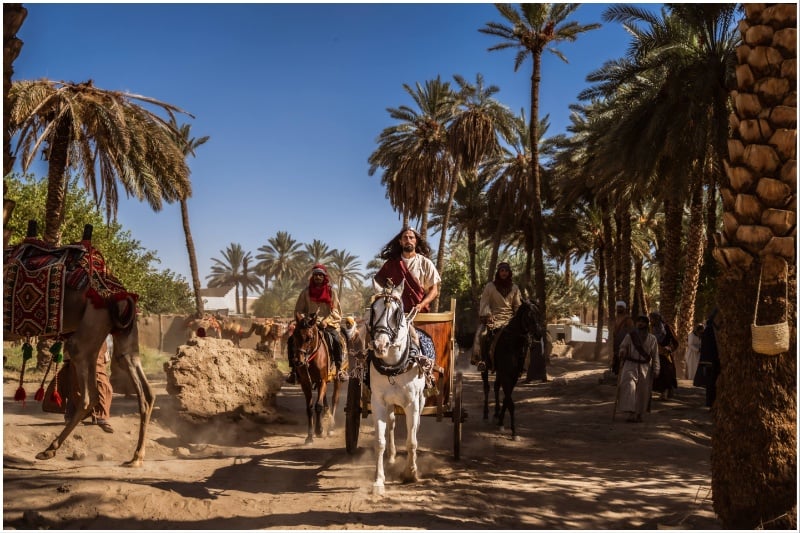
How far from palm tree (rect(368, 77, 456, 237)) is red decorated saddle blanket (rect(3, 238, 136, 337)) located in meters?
25.1

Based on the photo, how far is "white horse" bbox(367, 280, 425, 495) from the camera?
6.62m

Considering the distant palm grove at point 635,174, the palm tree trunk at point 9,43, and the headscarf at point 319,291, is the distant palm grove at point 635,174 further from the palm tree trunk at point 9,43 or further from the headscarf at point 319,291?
the headscarf at point 319,291

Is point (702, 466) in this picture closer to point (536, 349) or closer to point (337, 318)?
point (337, 318)

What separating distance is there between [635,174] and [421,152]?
51.2 ft

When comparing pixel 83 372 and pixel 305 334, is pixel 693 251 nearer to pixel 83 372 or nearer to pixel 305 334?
pixel 305 334

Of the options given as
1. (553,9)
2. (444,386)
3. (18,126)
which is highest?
(553,9)

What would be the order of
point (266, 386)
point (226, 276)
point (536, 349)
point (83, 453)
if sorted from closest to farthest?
point (83, 453) < point (266, 386) < point (536, 349) < point (226, 276)

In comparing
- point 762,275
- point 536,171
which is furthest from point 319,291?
point 536,171

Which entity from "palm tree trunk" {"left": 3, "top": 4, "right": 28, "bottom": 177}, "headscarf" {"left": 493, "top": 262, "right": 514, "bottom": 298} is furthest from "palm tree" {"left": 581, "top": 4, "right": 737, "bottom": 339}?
"palm tree trunk" {"left": 3, "top": 4, "right": 28, "bottom": 177}

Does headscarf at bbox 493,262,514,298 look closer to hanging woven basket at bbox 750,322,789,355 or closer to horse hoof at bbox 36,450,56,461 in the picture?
hanging woven basket at bbox 750,322,789,355

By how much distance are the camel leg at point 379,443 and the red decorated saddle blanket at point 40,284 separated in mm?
3240

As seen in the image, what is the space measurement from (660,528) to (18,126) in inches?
573

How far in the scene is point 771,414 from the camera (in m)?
5.27

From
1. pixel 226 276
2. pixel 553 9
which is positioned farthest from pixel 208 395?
pixel 226 276
